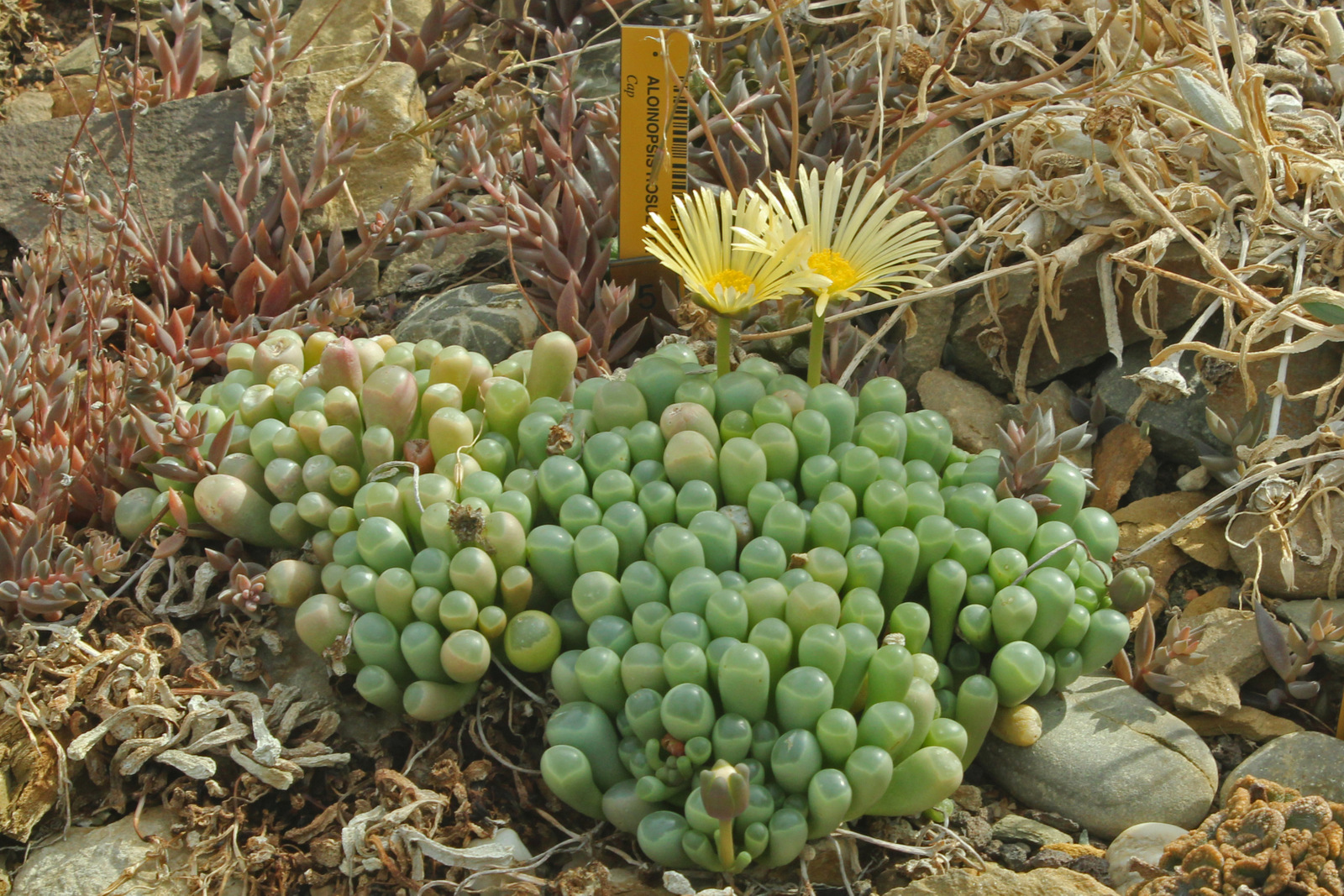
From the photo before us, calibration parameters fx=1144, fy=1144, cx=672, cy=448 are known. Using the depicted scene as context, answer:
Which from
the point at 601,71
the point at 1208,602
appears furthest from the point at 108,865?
the point at 601,71

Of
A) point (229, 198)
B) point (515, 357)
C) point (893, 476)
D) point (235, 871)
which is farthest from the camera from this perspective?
point (229, 198)

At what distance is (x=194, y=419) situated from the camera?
236 cm

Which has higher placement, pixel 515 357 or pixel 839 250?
pixel 839 250


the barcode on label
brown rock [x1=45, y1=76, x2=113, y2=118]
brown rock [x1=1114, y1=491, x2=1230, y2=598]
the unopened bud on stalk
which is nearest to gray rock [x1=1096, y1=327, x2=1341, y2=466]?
brown rock [x1=1114, y1=491, x2=1230, y2=598]

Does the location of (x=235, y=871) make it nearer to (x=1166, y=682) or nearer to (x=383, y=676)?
(x=383, y=676)

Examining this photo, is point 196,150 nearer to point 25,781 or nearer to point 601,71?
point 601,71

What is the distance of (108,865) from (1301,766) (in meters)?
2.11

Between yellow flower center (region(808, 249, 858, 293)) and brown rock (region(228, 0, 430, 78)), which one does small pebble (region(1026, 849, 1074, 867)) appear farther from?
brown rock (region(228, 0, 430, 78))

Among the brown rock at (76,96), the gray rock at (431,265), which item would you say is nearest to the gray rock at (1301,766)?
the gray rock at (431,265)

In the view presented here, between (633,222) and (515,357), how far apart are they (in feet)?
1.73

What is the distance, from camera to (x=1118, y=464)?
2.72 meters

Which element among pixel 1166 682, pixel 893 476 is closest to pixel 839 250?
pixel 893 476

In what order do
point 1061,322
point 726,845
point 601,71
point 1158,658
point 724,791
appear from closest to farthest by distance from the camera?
point 724,791 → point 726,845 → point 1158,658 → point 1061,322 → point 601,71

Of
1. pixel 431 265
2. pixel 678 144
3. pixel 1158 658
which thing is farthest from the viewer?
pixel 431 265
